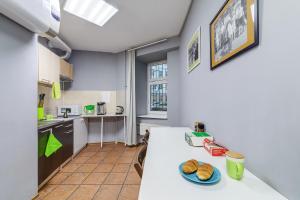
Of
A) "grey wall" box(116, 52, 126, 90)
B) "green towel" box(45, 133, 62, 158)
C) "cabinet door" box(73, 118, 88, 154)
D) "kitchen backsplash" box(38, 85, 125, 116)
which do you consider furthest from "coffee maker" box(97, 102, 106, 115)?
"green towel" box(45, 133, 62, 158)

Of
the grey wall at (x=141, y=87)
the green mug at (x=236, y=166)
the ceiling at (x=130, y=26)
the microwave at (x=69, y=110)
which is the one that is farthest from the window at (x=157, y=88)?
the green mug at (x=236, y=166)

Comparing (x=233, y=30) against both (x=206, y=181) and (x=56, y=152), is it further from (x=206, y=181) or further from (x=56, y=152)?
(x=56, y=152)

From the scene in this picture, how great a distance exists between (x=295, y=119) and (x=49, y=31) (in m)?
2.18

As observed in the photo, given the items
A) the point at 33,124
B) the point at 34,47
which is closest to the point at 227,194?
the point at 33,124

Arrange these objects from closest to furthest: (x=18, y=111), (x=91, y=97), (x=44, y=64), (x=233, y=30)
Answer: (x=233, y=30), (x=18, y=111), (x=44, y=64), (x=91, y=97)

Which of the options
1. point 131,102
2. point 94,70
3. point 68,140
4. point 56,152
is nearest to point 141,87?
point 131,102

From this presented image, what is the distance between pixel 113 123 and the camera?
13.4 feet

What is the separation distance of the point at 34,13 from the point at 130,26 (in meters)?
1.58

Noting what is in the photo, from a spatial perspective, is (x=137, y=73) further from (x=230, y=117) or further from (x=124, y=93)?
(x=230, y=117)

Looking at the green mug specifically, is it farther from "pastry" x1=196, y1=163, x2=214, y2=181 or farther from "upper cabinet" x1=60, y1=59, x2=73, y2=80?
"upper cabinet" x1=60, y1=59, x2=73, y2=80

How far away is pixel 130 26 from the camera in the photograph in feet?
8.77

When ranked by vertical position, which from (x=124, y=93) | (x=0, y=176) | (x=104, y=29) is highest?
(x=104, y=29)

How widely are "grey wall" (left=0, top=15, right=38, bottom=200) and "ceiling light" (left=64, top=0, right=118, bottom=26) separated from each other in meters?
0.71

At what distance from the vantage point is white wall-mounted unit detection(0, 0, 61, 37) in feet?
3.98
